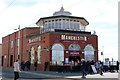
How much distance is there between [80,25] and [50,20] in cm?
541

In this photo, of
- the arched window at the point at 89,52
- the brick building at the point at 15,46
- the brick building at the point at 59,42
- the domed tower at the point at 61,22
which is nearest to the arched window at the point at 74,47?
the brick building at the point at 59,42

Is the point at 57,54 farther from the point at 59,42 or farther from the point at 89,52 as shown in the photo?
the point at 89,52

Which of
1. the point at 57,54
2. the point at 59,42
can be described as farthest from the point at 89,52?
the point at 57,54

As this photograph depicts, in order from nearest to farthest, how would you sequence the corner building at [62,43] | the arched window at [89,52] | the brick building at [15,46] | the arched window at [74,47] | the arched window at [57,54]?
the arched window at [57,54]
the corner building at [62,43]
the arched window at [74,47]
the arched window at [89,52]
the brick building at [15,46]

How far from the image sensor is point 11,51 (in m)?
69.9

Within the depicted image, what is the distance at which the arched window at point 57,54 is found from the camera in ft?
155

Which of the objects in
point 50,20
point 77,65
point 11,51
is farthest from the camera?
point 11,51

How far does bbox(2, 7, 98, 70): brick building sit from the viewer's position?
4762 centimetres

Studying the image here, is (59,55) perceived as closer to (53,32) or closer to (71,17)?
(53,32)

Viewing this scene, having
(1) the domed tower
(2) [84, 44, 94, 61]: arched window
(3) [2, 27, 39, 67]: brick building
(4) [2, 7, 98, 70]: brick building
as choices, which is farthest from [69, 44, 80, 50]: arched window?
(3) [2, 27, 39, 67]: brick building

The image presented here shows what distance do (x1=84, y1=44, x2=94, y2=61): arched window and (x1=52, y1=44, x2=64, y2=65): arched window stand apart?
13.9 feet

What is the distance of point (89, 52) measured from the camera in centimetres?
5025

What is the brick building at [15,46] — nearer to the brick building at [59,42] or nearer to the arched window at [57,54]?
the brick building at [59,42]

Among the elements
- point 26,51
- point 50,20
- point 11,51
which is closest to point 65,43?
point 50,20
